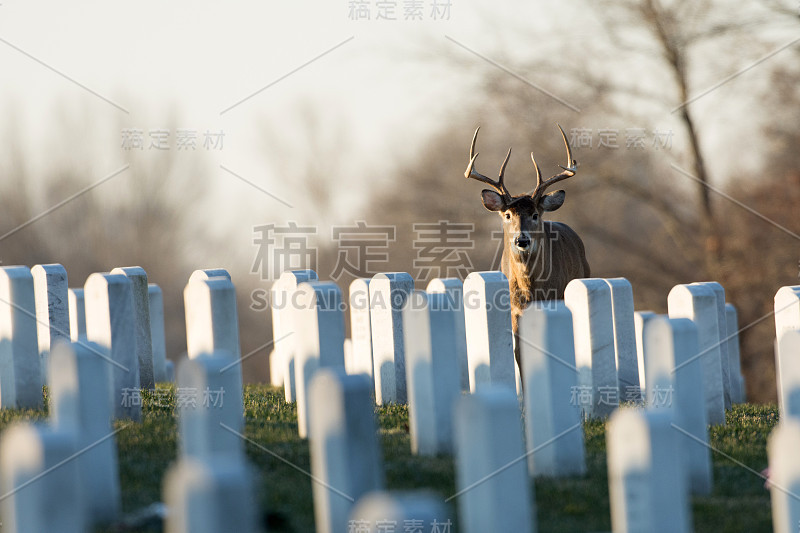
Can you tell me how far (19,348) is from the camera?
6320 mm

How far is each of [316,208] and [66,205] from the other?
7907 millimetres

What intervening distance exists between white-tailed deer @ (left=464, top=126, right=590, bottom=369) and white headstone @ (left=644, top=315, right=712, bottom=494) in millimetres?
3573

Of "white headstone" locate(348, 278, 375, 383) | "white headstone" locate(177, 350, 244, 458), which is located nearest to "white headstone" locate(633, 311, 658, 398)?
"white headstone" locate(348, 278, 375, 383)

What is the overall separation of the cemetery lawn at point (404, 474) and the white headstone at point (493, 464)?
0.66 m

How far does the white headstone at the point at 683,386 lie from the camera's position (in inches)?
173

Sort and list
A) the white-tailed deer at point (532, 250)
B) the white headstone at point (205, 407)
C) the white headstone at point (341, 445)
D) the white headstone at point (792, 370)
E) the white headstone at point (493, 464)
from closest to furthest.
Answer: the white headstone at point (493, 464) → the white headstone at point (341, 445) → the white headstone at point (205, 407) → the white headstone at point (792, 370) → the white-tailed deer at point (532, 250)

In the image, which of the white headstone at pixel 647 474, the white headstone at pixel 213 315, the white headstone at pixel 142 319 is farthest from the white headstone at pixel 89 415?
the white headstone at pixel 142 319

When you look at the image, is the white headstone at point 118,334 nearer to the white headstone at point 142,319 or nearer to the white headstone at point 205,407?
the white headstone at point 142,319

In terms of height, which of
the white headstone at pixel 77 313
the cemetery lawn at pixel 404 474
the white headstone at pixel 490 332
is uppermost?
the white headstone at pixel 77 313

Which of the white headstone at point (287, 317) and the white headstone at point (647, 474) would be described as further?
the white headstone at point (287, 317)

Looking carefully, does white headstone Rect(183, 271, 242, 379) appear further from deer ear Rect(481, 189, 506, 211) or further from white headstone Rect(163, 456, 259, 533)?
deer ear Rect(481, 189, 506, 211)

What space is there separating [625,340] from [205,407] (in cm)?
388

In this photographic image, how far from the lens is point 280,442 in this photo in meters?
5.16

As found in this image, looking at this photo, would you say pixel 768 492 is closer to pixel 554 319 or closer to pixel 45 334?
pixel 554 319
